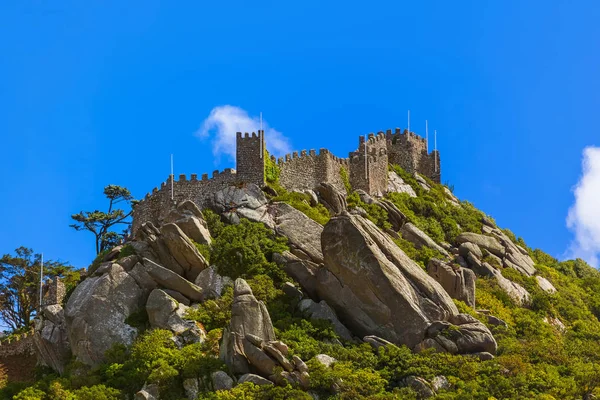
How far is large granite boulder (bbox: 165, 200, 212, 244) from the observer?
56.6 metres

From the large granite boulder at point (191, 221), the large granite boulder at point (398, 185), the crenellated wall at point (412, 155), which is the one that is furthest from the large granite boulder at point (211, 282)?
the crenellated wall at point (412, 155)

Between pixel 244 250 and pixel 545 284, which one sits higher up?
pixel 545 284

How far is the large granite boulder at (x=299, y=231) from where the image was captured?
56.3m

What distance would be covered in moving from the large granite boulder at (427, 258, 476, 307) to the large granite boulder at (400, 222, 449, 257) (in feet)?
22.2

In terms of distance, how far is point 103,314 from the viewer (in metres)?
52.4

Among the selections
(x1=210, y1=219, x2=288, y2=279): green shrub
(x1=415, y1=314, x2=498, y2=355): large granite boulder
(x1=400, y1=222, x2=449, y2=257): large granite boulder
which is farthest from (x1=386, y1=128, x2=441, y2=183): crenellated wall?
(x1=415, y1=314, x2=498, y2=355): large granite boulder

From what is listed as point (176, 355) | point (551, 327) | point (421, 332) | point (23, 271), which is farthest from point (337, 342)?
point (23, 271)

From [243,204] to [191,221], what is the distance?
15.5 ft

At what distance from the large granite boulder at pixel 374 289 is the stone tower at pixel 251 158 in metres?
12.5

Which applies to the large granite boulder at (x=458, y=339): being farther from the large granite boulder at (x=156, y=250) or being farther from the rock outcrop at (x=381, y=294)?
the large granite boulder at (x=156, y=250)

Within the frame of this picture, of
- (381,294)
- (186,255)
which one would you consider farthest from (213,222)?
(381,294)

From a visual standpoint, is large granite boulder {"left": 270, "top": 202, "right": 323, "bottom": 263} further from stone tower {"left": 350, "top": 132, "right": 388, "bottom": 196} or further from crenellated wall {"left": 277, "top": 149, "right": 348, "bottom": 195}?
stone tower {"left": 350, "top": 132, "right": 388, "bottom": 196}

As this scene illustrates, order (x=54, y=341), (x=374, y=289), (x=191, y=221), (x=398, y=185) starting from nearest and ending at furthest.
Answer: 1. (x=374, y=289)
2. (x=54, y=341)
3. (x=191, y=221)
4. (x=398, y=185)

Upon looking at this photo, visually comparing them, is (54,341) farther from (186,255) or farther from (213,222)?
(213,222)
